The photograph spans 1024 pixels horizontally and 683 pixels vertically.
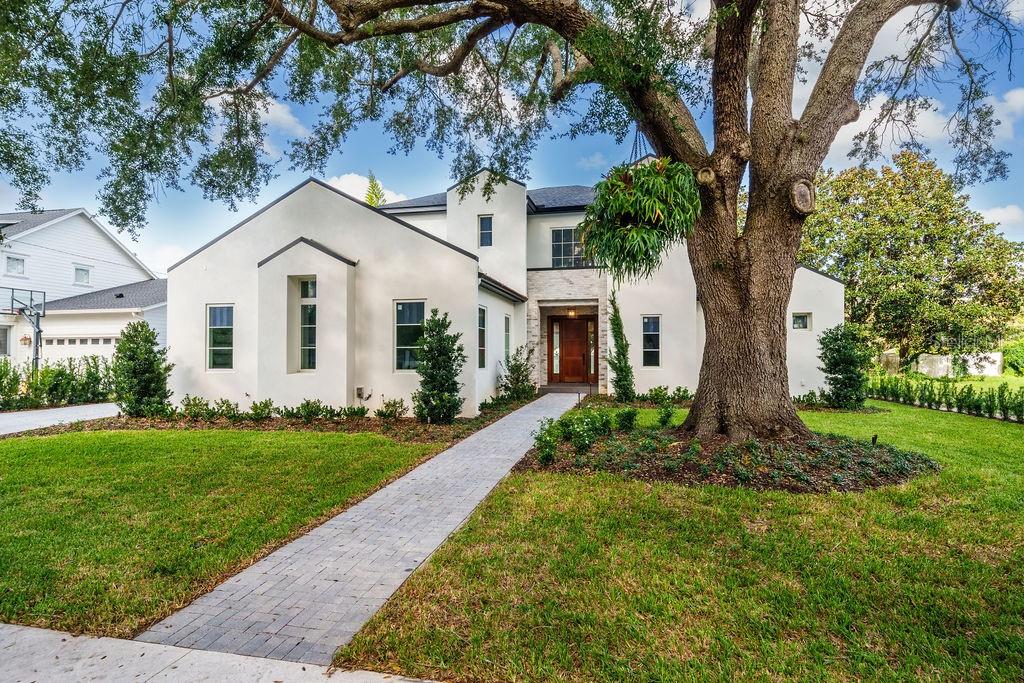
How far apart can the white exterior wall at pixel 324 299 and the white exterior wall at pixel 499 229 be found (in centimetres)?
480

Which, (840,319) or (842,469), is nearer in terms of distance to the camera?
(842,469)

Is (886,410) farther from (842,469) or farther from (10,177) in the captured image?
(10,177)

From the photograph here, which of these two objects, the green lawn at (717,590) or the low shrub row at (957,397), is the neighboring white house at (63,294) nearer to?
the green lawn at (717,590)

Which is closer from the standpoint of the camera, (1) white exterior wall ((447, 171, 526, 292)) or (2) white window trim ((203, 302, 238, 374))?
(2) white window trim ((203, 302, 238, 374))

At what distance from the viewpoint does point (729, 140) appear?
257 inches

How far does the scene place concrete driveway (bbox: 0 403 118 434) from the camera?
10492mm

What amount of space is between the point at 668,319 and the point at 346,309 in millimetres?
8968

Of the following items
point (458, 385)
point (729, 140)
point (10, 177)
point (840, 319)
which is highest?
point (729, 140)

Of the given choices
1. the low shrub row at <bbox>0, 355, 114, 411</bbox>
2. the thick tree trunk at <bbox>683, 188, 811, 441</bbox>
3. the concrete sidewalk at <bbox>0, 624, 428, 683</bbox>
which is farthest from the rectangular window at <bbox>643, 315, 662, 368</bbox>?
the low shrub row at <bbox>0, 355, 114, 411</bbox>

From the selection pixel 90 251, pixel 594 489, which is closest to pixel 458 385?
pixel 594 489

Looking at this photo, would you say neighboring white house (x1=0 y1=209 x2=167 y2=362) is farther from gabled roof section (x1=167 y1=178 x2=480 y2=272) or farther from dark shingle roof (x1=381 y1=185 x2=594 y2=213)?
dark shingle roof (x1=381 y1=185 x2=594 y2=213)

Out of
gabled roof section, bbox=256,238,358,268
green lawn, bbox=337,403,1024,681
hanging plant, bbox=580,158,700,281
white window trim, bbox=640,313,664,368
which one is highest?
gabled roof section, bbox=256,238,358,268

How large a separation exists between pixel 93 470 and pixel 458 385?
5927 millimetres

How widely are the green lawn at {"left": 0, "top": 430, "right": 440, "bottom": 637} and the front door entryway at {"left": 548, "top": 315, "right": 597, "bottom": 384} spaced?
9.40 metres
